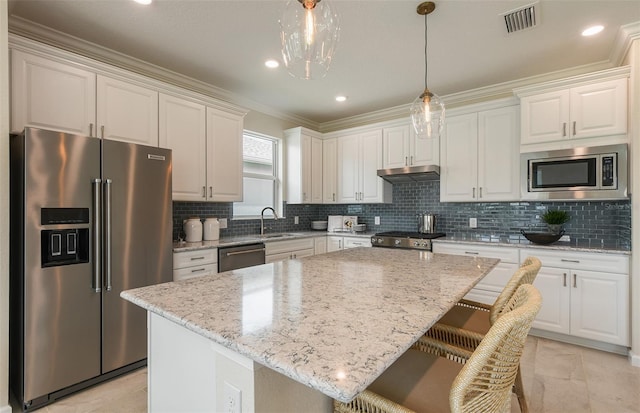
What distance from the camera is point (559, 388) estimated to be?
7.36ft

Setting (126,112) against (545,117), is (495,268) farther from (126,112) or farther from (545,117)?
(126,112)

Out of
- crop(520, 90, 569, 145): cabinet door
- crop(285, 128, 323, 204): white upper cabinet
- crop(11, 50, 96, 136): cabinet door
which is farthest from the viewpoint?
crop(285, 128, 323, 204): white upper cabinet

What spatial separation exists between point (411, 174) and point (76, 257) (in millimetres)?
3357

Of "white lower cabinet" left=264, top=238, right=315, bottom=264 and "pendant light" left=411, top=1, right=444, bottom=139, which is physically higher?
"pendant light" left=411, top=1, right=444, bottom=139

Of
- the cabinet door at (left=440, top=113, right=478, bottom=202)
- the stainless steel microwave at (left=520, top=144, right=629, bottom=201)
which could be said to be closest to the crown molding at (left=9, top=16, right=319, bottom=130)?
the cabinet door at (left=440, top=113, right=478, bottom=202)

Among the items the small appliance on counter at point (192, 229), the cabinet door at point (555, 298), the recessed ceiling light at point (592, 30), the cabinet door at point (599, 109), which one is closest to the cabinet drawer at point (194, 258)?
the small appliance on counter at point (192, 229)

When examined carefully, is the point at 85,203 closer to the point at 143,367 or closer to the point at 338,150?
the point at 143,367

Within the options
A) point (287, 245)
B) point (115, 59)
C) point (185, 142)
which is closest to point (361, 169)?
point (287, 245)

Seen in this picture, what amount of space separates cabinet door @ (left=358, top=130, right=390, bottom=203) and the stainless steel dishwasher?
1737mm

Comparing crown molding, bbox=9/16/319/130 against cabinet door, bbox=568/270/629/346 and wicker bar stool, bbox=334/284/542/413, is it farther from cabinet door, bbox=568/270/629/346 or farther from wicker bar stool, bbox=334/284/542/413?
cabinet door, bbox=568/270/629/346

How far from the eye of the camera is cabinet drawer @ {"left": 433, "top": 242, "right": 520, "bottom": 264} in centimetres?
314

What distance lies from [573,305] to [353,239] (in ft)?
7.73

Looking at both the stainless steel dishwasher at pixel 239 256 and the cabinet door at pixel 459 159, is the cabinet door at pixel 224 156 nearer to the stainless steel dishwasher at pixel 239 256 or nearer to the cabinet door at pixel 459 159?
the stainless steel dishwasher at pixel 239 256

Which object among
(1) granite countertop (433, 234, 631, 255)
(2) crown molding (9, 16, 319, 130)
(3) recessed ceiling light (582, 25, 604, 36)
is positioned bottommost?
(1) granite countertop (433, 234, 631, 255)
